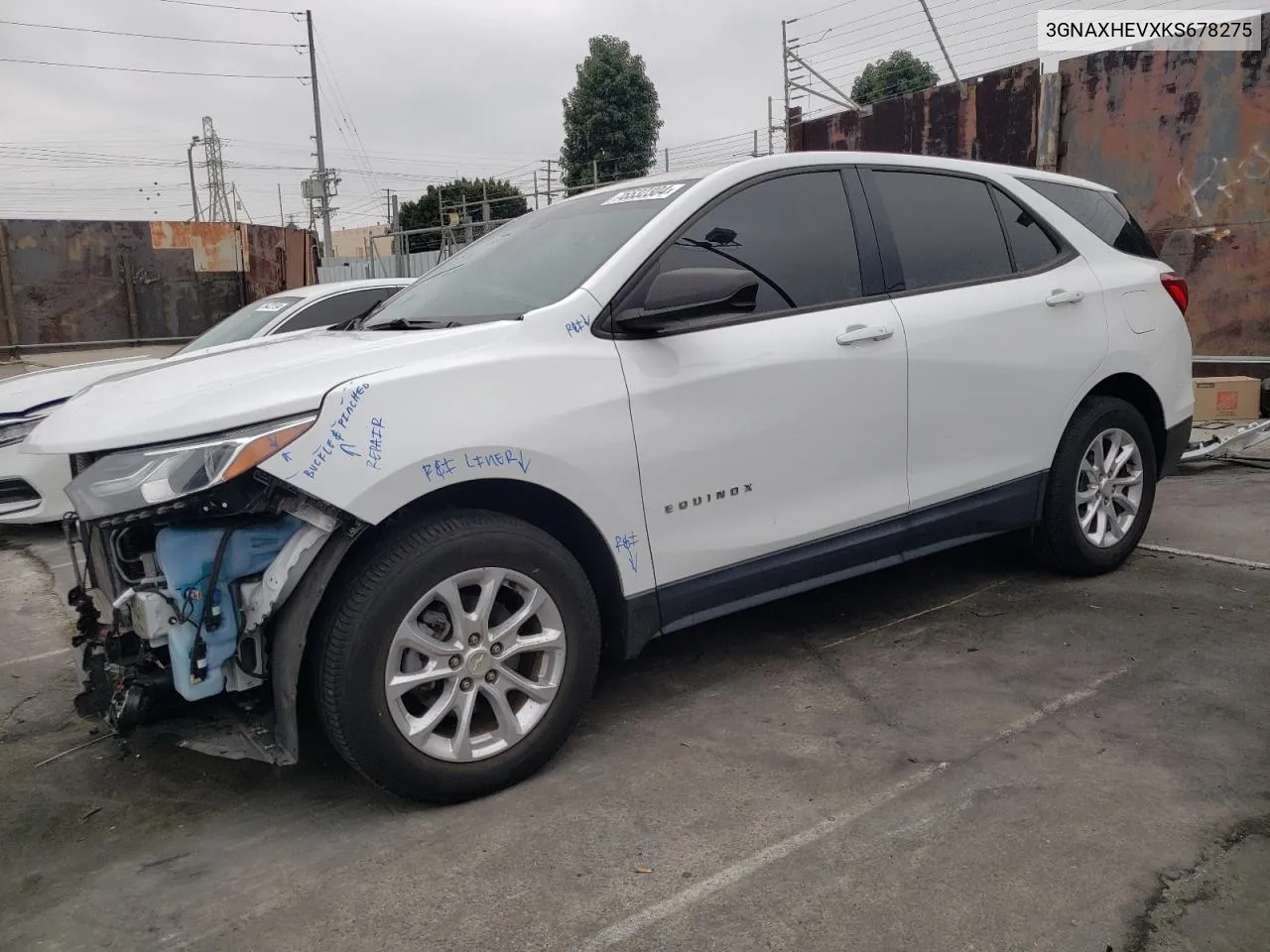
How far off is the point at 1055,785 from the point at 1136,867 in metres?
0.40

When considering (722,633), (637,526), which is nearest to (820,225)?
(637,526)

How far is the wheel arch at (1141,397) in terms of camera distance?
4496mm

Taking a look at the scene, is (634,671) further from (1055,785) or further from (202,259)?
(202,259)

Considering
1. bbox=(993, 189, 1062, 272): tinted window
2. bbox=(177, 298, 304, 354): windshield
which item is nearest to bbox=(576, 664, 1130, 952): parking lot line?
bbox=(993, 189, 1062, 272): tinted window

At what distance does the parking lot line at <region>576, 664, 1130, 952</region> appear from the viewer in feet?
7.52

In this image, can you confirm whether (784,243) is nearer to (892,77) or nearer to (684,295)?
(684,295)

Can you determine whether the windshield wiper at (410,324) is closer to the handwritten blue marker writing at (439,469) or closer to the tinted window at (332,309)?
the handwritten blue marker writing at (439,469)

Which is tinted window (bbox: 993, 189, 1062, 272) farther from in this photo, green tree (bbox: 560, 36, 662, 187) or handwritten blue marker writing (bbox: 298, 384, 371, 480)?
green tree (bbox: 560, 36, 662, 187)

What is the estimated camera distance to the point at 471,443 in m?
2.77

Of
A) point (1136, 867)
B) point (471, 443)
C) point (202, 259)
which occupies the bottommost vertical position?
point (1136, 867)

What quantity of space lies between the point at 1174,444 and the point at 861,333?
2167mm

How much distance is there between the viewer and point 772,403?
11.0ft

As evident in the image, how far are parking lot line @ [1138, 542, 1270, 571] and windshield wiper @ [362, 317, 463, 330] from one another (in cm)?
374

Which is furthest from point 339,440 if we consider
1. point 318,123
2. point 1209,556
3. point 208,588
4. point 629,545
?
point 318,123
